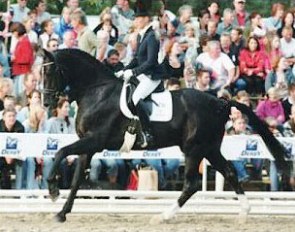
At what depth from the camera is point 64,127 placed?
627 inches

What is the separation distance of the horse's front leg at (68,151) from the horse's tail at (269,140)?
216cm

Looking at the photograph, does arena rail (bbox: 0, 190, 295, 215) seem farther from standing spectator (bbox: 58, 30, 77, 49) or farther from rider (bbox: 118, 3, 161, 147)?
standing spectator (bbox: 58, 30, 77, 49)

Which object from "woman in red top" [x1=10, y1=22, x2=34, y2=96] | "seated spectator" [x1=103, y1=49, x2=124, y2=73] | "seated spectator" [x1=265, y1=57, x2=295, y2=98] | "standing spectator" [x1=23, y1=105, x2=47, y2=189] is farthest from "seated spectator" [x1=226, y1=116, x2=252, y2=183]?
"woman in red top" [x1=10, y1=22, x2=34, y2=96]

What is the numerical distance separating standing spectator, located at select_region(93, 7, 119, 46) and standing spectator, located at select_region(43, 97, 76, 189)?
3209 millimetres

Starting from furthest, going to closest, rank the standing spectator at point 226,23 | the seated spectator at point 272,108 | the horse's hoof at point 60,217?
the standing spectator at point 226,23
the seated spectator at point 272,108
the horse's hoof at point 60,217

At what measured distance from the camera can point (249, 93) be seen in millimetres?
18875

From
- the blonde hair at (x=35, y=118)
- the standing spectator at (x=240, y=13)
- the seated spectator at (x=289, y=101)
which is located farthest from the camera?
the standing spectator at (x=240, y=13)

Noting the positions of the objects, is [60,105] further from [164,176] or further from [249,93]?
[249,93]

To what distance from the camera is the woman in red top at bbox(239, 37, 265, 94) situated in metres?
19.0

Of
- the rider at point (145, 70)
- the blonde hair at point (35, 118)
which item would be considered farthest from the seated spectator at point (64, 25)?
the rider at point (145, 70)

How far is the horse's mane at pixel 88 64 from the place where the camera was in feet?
45.7

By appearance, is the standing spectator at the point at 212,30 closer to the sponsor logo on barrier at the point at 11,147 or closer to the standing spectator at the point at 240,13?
the standing spectator at the point at 240,13

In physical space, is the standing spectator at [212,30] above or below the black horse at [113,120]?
above

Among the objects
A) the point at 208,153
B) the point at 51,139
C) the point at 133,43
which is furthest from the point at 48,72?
the point at 133,43
